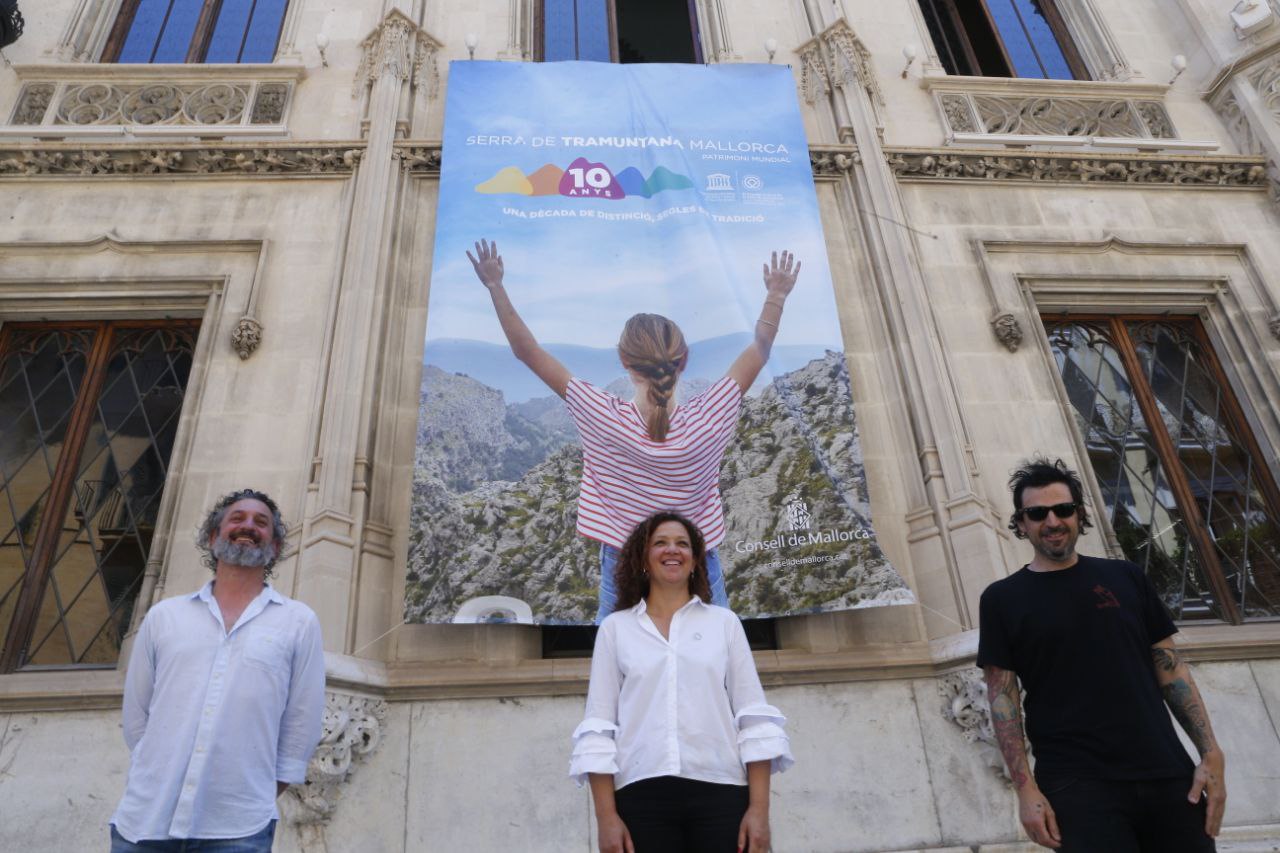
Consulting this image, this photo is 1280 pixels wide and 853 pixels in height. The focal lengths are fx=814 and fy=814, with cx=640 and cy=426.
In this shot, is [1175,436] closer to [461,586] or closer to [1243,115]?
[1243,115]

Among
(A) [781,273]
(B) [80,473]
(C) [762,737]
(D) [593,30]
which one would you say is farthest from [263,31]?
(C) [762,737]

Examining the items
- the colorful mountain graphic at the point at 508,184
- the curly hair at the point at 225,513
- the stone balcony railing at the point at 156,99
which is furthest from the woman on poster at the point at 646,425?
the stone balcony railing at the point at 156,99

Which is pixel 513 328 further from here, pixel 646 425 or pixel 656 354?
pixel 646 425

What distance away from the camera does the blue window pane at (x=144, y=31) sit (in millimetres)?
8578

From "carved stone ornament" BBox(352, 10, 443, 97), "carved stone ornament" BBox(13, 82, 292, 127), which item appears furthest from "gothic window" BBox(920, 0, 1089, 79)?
"carved stone ornament" BBox(13, 82, 292, 127)

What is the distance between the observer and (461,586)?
17.5ft

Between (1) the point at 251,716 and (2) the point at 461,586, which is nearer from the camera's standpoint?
(1) the point at 251,716

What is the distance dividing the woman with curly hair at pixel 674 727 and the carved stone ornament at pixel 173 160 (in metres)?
5.96

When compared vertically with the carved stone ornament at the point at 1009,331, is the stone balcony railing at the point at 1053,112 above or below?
above

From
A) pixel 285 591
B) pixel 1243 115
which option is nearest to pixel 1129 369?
pixel 1243 115

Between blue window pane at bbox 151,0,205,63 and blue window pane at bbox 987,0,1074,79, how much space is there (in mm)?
9137

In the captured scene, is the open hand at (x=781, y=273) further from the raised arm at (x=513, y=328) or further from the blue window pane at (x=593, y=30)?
the blue window pane at (x=593, y=30)

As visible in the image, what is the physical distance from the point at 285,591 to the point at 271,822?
9.10ft

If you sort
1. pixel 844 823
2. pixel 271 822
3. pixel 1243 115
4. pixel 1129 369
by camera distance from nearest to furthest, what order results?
pixel 271 822, pixel 844 823, pixel 1129 369, pixel 1243 115
